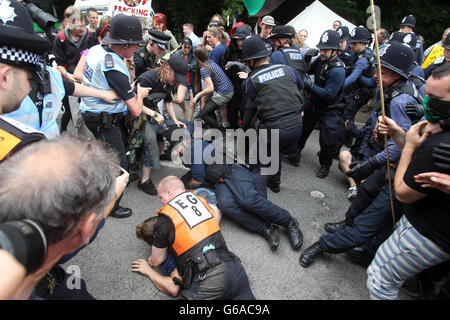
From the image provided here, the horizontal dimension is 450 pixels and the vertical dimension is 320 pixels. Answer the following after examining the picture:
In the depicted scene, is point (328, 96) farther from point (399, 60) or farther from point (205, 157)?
point (205, 157)

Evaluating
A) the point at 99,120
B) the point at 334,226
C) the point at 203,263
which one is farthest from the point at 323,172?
the point at 99,120

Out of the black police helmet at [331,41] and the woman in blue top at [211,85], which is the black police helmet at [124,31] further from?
the black police helmet at [331,41]

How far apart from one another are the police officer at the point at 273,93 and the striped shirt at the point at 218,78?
144cm

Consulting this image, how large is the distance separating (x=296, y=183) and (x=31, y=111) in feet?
10.8

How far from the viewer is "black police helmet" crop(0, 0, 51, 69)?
4.29 ft

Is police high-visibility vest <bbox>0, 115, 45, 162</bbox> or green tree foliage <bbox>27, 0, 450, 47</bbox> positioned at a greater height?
police high-visibility vest <bbox>0, 115, 45, 162</bbox>

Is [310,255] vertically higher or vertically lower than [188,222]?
lower

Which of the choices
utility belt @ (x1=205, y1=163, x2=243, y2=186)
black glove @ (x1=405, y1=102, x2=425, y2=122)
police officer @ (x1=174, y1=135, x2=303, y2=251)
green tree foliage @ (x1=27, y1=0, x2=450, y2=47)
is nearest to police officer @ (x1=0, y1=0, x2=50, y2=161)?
police officer @ (x1=174, y1=135, x2=303, y2=251)

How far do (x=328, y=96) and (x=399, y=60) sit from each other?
149cm

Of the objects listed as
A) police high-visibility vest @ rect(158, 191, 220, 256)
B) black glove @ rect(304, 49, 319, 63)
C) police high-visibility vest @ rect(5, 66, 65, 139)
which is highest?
police high-visibility vest @ rect(5, 66, 65, 139)

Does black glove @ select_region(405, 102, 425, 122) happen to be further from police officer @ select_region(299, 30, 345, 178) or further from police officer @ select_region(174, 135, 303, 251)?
police officer @ select_region(299, 30, 345, 178)

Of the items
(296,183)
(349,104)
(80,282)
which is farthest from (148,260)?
(349,104)

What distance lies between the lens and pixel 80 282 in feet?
4.83

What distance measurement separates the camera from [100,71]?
8.46 ft
